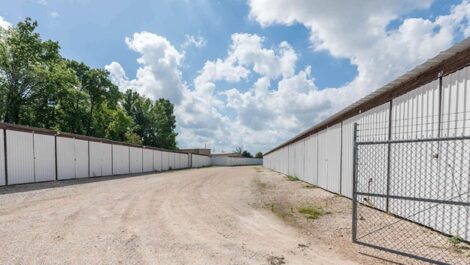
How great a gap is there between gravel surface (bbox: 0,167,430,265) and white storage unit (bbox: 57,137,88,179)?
8413 millimetres

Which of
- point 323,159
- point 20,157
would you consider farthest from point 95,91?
point 323,159

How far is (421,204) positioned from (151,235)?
18.8 feet

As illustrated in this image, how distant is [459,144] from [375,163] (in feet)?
10.5

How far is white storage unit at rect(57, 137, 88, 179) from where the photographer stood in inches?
717

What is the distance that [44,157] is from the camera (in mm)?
16859

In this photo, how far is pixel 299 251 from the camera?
516 centimetres

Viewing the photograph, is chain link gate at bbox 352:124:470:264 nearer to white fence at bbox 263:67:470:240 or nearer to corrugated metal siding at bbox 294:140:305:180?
white fence at bbox 263:67:470:240

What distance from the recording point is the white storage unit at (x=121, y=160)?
2478cm

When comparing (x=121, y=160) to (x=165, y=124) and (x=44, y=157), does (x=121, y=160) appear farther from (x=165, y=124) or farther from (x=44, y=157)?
(x=165, y=124)

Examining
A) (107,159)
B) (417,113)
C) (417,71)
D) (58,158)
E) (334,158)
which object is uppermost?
(417,71)

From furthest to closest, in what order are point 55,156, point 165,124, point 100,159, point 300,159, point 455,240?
point 165,124, point 100,159, point 300,159, point 55,156, point 455,240

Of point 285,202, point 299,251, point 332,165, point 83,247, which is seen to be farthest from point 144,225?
point 332,165

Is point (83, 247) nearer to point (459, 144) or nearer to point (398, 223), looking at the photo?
point (398, 223)

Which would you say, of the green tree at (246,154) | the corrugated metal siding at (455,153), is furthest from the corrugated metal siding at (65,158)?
the green tree at (246,154)
